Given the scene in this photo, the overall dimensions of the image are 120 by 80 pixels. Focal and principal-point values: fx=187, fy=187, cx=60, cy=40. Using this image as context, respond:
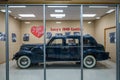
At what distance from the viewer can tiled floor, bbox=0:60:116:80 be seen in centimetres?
682

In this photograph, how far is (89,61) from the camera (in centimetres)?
760

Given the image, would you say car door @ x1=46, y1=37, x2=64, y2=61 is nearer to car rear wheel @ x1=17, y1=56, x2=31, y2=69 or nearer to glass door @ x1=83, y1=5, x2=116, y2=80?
car rear wheel @ x1=17, y1=56, x2=31, y2=69

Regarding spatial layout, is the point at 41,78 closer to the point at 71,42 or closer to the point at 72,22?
the point at 71,42

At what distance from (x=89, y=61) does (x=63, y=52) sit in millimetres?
1220

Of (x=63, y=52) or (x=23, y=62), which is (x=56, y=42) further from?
(x=23, y=62)

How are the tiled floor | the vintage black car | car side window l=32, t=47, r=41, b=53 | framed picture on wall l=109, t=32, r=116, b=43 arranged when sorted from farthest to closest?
car side window l=32, t=47, r=41, b=53 → the vintage black car → framed picture on wall l=109, t=32, r=116, b=43 → the tiled floor

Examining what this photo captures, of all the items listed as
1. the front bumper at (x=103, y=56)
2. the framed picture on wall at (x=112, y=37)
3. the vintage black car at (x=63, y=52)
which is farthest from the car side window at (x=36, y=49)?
the framed picture on wall at (x=112, y=37)

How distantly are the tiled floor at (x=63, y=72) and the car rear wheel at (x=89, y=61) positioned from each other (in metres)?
0.16

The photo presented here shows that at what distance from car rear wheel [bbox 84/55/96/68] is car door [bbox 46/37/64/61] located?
1193mm

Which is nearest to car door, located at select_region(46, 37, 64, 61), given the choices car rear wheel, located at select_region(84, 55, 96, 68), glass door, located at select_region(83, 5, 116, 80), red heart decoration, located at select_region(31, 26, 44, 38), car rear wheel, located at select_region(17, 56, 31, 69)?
red heart decoration, located at select_region(31, 26, 44, 38)

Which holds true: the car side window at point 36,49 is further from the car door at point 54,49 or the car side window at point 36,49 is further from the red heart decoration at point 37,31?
the red heart decoration at point 37,31

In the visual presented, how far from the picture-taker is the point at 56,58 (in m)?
8.18

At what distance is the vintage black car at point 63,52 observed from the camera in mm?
7457

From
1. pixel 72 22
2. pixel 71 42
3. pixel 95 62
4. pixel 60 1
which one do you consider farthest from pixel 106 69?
pixel 60 1
